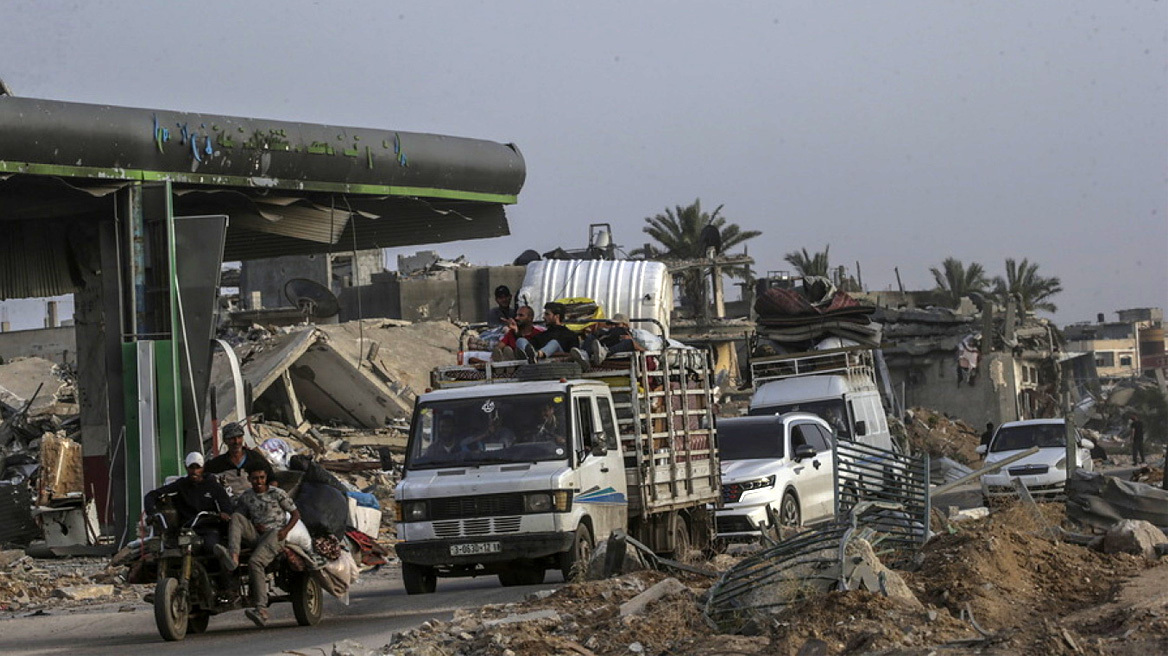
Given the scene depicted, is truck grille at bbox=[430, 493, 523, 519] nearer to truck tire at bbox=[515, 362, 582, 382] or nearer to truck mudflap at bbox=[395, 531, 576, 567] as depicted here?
truck mudflap at bbox=[395, 531, 576, 567]

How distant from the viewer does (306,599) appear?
13867mm

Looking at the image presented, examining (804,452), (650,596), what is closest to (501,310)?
(804,452)

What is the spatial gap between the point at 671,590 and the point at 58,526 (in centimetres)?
1357

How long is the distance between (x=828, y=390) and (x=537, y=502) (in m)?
12.7

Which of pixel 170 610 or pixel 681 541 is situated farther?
pixel 681 541

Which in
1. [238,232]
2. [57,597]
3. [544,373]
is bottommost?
[57,597]

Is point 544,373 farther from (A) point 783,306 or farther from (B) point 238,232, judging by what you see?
(A) point 783,306

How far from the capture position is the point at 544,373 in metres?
16.2

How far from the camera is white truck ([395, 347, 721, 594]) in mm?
14898

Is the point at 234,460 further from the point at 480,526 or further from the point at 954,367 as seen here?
the point at 954,367

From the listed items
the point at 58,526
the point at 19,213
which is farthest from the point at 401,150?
the point at 58,526

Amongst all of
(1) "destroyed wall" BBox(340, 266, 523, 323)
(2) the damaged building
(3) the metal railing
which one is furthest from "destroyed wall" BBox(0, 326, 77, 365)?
(3) the metal railing

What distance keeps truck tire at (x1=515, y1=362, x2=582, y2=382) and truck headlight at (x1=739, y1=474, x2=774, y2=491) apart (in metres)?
4.32

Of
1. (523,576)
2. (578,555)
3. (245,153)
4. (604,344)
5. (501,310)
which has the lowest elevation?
(523,576)
